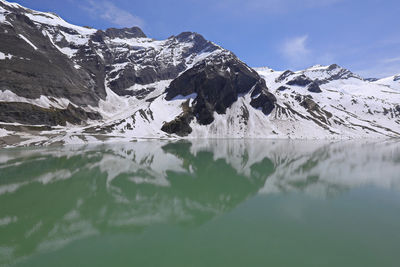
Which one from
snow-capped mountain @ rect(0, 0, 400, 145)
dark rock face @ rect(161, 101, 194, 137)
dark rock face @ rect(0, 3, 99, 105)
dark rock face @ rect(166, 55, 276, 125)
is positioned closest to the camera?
snow-capped mountain @ rect(0, 0, 400, 145)

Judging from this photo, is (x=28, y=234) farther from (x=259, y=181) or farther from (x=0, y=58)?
(x=0, y=58)

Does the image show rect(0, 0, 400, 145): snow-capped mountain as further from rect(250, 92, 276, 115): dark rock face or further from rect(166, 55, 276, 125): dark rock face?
rect(250, 92, 276, 115): dark rock face

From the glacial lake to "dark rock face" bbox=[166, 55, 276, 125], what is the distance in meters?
129

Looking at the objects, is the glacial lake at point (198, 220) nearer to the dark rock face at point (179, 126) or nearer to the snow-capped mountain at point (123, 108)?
the snow-capped mountain at point (123, 108)

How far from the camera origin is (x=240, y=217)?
806 inches

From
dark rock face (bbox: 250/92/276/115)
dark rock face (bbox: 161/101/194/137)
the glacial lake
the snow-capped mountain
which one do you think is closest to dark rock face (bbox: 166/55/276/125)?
the snow-capped mountain

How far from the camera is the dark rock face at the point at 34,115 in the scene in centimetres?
10449

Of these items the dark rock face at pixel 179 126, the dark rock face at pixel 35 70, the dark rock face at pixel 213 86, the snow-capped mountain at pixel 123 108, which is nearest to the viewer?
the snow-capped mountain at pixel 123 108

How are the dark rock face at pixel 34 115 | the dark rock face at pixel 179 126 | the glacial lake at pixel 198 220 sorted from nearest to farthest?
the glacial lake at pixel 198 220 < the dark rock face at pixel 34 115 < the dark rock face at pixel 179 126

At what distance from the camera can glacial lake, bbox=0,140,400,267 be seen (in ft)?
46.2

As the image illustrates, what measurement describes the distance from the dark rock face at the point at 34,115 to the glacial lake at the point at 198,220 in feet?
285

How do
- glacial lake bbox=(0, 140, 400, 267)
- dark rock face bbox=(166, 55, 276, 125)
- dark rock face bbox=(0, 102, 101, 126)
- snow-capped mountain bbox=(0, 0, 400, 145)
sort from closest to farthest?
glacial lake bbox=(0, 140, 400, 267), dark rock face bbox=(0, 102, 101, 126), snow-capped mountain bbox=(0, 0, 400, 145), dark rock face bbox=(166, 55, 276, 125)

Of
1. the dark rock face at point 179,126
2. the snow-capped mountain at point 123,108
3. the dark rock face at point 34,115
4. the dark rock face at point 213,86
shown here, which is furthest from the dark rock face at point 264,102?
the dark rock face at point 34,115

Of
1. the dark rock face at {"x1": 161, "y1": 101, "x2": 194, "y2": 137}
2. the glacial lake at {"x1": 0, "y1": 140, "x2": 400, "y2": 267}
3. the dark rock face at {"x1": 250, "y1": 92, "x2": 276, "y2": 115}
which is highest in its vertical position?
the dark rock face at {"x1": 250, "y1": 92, "x2": 276, "y2": 115}
